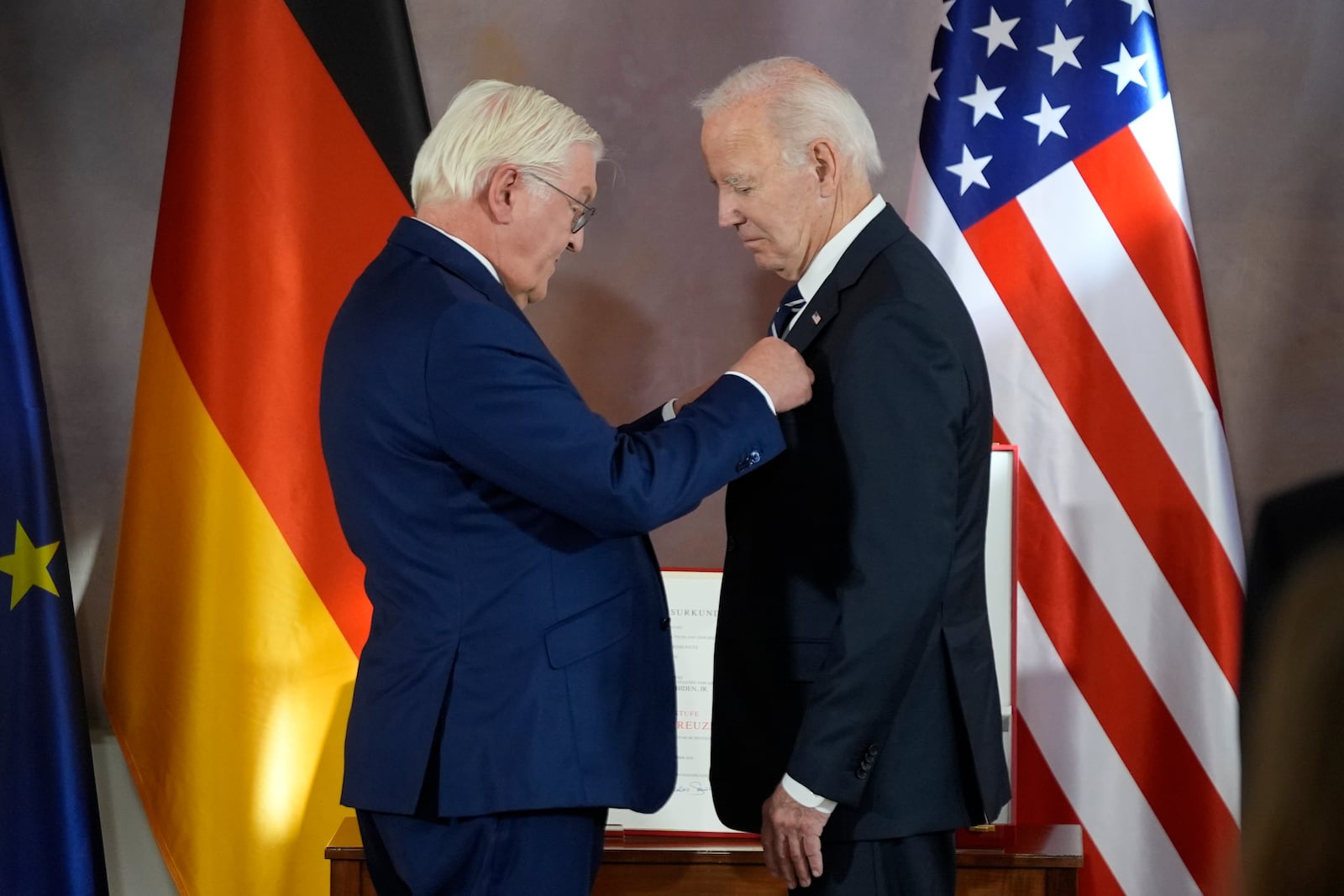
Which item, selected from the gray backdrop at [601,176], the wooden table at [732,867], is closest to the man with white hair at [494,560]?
the wooden table at [732,867]

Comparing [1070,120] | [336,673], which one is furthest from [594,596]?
[1070,120]

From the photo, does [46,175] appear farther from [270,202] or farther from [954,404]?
[954,404]

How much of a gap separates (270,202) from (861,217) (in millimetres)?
1311

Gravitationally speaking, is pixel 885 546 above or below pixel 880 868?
above

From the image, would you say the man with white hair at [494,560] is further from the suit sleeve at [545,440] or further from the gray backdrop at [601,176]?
the gray backdrop at [601,176]

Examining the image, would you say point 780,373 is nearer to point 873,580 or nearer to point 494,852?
point 873,580

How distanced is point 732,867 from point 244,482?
46.2 inches

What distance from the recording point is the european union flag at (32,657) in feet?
8.07

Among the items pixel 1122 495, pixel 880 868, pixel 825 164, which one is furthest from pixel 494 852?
pixel 1122 495

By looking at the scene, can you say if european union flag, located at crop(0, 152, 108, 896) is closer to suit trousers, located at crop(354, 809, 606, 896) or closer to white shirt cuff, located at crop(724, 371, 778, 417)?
suit trousers, located at crop(354, 809, 606, 896)

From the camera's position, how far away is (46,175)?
9.45ft

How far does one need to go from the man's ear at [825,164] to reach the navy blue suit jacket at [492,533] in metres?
0.31

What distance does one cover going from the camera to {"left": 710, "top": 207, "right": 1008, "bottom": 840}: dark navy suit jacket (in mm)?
1528

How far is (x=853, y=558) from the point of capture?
1.54 metres
